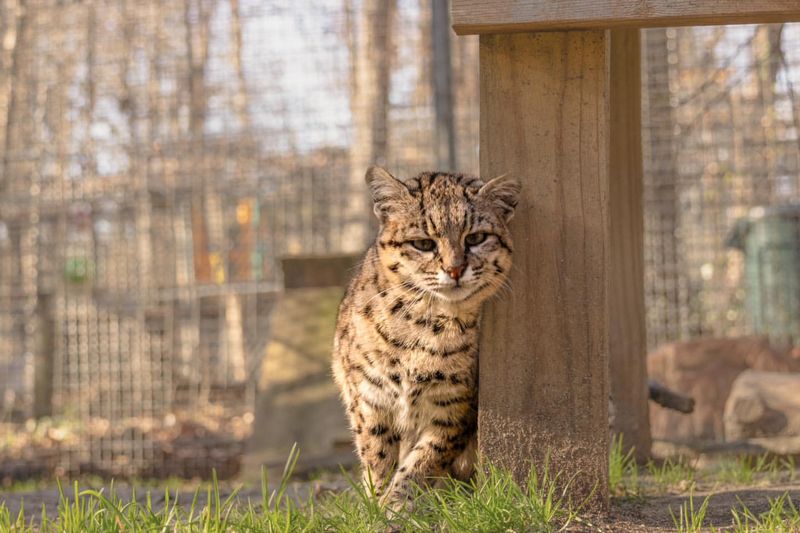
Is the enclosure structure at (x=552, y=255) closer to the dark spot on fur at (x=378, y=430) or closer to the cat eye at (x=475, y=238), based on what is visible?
the cat eye at (x=475, y=238)

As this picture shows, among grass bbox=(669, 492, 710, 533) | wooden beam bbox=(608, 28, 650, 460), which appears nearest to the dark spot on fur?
grass bbox=(669, 492, 710, 533)

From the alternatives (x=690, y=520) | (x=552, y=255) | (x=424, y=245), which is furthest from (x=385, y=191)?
(x=690, y=520)

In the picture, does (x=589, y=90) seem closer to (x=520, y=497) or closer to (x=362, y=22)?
(x=520, y=497)

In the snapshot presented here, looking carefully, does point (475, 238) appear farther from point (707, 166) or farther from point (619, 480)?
point (707, 166)

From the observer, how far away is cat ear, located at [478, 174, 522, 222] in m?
3.43

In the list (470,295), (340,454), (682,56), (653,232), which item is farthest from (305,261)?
(470,295)

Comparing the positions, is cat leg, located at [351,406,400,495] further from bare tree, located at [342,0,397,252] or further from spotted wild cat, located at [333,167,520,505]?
bare tree, located at [342,0,397,252]

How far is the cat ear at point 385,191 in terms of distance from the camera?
12.2ft

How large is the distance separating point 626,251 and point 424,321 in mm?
1604

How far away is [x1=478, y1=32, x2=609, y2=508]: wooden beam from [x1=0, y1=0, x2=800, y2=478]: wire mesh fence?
3905 millimetres

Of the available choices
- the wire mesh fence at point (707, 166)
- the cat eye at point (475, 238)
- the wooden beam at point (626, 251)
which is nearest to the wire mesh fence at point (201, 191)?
the wire mesh fence at point (707, 166)

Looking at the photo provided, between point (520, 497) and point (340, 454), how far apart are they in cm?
376

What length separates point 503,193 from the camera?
347 centimetres

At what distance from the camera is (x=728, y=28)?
23.5ft
